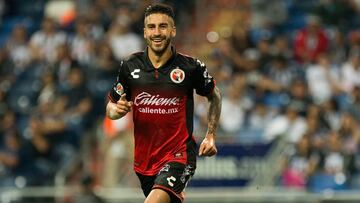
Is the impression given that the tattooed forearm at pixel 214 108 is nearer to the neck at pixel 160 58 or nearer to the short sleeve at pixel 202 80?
the short sleeve at pixel 202 80

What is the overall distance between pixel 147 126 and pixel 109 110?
1.15ft

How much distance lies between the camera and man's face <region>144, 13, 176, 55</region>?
8391 millimetres

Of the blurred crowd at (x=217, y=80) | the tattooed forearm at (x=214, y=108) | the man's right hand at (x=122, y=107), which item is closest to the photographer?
the man's right hand at (x=122, y=107)

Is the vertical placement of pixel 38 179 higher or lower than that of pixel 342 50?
lower

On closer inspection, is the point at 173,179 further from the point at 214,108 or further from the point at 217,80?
the point at 217,80

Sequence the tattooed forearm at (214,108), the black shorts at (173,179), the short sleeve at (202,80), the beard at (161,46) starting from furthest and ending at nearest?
the tattooed forearm at (214,108), the short sleeve at (202,80), the beard at (161,46), the black shorts at (173,179)

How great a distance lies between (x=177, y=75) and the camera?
28.1 feet

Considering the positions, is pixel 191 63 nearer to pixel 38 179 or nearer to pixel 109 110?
pixel 109 110

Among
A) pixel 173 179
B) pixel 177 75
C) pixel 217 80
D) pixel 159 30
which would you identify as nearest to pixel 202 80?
pixel 177 75

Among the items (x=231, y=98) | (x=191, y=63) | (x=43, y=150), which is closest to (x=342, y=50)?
(x=231, y=98)

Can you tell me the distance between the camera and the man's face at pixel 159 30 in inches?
330

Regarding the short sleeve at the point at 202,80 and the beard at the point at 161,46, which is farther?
the short sleeve at the point at 202,80

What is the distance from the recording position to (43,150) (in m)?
15.9

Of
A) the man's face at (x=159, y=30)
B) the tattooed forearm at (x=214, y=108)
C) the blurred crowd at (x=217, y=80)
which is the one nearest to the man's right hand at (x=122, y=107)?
the man's face at (x=159, y=30)
